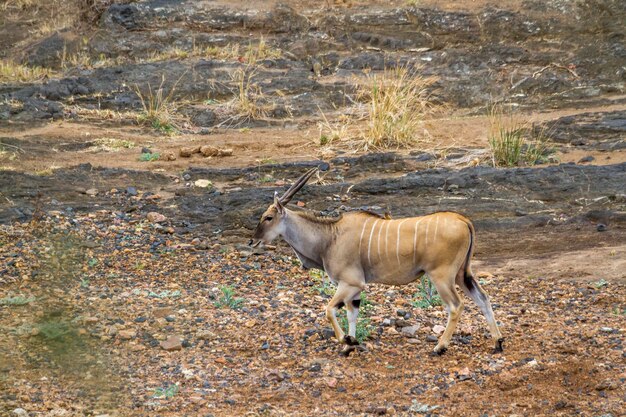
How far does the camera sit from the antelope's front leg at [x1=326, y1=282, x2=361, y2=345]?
7.12m

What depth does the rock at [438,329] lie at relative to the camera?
756 cm

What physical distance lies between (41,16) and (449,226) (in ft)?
54.7

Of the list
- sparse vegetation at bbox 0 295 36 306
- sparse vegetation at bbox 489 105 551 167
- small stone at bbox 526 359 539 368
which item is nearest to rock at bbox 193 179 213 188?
sparse vegetation at bbox 489 105 551 167

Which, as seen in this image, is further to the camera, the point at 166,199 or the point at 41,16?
the point at 41,16

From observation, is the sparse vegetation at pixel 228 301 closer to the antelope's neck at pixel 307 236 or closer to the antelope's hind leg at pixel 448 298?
the antelope's neck at pixel 307 236

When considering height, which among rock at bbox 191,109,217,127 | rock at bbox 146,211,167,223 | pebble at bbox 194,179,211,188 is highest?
rock at bbox 146,211,167,223

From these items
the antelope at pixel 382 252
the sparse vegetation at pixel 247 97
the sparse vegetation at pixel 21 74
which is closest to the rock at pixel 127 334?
the antelope at pixel 382 252

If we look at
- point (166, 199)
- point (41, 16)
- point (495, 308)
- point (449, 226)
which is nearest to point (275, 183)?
point (166, 199)

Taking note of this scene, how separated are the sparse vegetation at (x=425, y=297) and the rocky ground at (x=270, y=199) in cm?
8

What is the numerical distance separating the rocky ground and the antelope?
324mm

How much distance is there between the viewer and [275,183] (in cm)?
1232

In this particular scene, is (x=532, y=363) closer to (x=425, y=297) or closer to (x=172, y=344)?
(x=425, y=297)

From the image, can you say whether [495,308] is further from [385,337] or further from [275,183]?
[275,183]

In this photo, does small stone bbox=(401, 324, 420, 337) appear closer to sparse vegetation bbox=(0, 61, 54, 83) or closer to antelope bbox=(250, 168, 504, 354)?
antelope bbox=(250, 168, 504, 354)
